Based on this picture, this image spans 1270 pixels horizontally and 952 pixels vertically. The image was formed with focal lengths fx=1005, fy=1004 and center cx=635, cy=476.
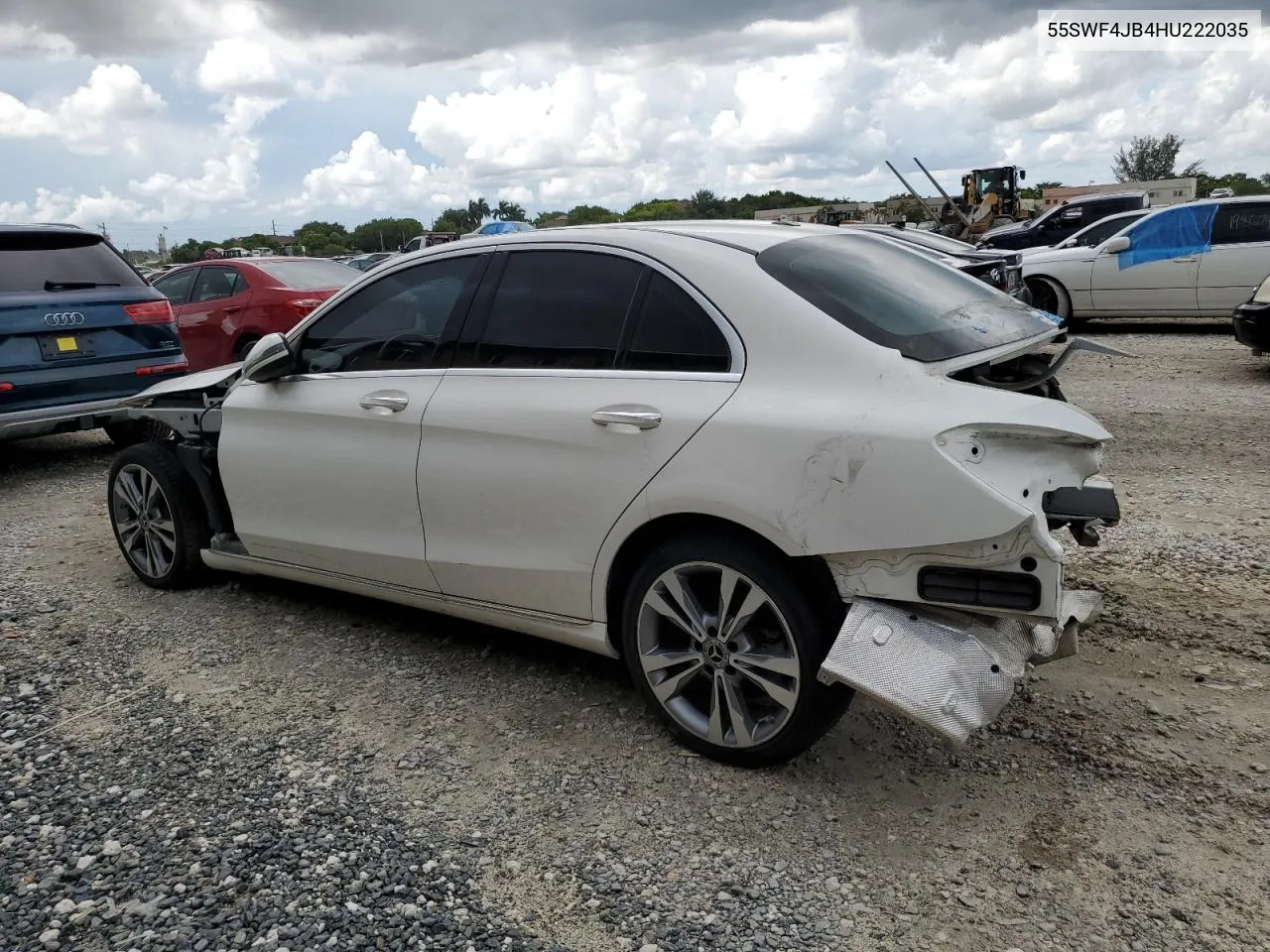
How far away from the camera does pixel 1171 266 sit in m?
11.9

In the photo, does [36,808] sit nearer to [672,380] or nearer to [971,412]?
[672,380]

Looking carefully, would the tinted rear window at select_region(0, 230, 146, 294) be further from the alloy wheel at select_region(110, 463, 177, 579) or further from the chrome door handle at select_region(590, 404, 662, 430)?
the chrome door handle at select_region(590, 404, 662, 430)

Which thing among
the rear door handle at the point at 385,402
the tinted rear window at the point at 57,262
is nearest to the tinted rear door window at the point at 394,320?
the rear door handle at the point at 385,402

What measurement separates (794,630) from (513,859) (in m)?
1.01

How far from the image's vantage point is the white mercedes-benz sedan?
105 inches

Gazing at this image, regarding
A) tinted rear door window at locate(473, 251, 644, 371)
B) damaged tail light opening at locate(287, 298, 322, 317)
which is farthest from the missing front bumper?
damaged tail light opening at locate(287, 298, 322, 317)

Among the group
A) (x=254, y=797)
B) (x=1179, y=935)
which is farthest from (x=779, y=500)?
(x=254, y=797)

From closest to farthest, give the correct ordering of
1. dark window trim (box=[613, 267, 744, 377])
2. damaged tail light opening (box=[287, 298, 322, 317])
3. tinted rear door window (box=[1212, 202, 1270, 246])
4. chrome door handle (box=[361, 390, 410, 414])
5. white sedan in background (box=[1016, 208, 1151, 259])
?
dark window trim (box=[613, 267, 744, 377])
chrome door handle (box=[361, 390, 410, 414])
damaged tail light opening (box=[287, 298, 322, 317])
tinted rear door window (box=[1212, 202, 1270, 246])
white sedan in background (box=[1016, 208, 1151, 259])

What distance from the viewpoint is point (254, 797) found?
3.12 m

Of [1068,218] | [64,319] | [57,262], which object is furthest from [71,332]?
[1068,218]

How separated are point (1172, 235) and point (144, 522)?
38.0 feet

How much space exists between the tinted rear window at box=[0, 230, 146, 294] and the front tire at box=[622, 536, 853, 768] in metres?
6.03

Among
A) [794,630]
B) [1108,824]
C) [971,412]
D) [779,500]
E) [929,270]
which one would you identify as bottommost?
[1108,824]

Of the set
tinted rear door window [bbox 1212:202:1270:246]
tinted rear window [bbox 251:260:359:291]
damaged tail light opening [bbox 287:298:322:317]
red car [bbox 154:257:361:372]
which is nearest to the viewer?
damaged tail light opening [bbox 287:298:322:317]
